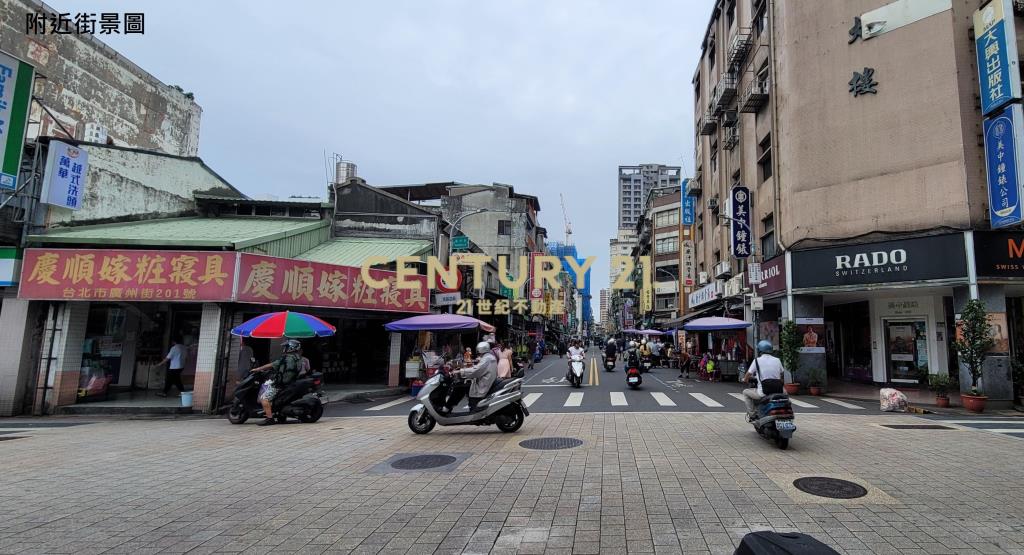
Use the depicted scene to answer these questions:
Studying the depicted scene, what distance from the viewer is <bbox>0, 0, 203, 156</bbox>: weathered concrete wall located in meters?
21.3

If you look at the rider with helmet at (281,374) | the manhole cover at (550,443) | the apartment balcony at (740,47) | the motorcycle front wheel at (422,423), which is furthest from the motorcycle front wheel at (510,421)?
the apartment balcony at (740,47)

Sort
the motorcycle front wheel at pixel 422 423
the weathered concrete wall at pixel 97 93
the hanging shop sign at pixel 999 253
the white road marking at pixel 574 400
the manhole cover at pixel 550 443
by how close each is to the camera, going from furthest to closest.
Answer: the weathered concrete wall at pixel 97 93 < the white road marking at pixel 574 400 < the hanging shop sign at pixel 999 253 < the motorcycle front wheel at pixel 422 423 < the manhole cover at pixel 550 443

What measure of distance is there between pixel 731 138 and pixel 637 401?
16.5 meters

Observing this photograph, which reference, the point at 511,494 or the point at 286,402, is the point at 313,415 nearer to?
the point at 286,402

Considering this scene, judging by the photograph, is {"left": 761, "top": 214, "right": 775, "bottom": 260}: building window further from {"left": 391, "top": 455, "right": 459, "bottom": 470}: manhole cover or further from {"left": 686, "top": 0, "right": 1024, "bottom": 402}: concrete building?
{"left": 391, "top": 455, "right": 459, "bottom": 470}: manhole cover

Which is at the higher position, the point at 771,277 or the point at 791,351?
the point at 771,277

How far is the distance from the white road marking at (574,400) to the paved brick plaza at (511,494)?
4338 mm

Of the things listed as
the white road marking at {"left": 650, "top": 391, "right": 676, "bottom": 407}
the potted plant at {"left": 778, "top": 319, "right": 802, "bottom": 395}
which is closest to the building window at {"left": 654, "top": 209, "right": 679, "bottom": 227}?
the potted plant at {"left": 778, "top": 319, "right": 802, "bottom": 395}

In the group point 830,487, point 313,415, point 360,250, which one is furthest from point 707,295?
point 830,487

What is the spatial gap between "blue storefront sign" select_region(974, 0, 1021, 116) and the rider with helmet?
726 inches

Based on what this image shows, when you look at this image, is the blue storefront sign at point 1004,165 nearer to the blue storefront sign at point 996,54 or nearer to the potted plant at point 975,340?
the blue storefront sign at point 996,54

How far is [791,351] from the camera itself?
16.5m

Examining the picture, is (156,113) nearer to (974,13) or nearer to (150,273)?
(150,273)

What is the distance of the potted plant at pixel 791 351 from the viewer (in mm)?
16438
